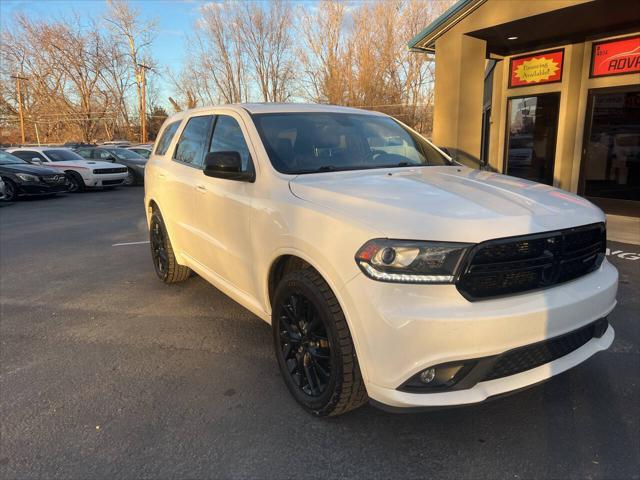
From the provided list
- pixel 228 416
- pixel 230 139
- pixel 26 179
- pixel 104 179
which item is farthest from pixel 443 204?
pixel 104 179

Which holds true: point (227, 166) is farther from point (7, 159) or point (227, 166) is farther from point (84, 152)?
point (84, 152)

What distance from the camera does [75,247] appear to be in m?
7.54

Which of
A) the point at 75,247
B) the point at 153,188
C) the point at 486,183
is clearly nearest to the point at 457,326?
the point at 486,183

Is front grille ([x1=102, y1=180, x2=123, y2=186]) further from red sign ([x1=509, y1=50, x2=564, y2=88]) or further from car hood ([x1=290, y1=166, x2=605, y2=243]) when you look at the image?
car hood ([x1=290, y1=166, x2=605, y2=243])

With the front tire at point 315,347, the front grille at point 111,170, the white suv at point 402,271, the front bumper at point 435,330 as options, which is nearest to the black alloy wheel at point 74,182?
the front grille at point 111,170

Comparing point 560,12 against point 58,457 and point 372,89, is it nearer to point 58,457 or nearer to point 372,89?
point 58,457

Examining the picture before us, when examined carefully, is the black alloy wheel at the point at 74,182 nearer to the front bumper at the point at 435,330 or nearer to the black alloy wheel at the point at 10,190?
the black alloy wheel at the point at 10,190

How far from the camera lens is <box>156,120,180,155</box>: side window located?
508 cm

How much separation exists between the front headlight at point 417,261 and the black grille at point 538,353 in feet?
1.61

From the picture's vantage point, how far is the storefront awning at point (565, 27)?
25.4 ft

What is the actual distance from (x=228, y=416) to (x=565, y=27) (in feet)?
31.1

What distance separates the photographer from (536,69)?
10.5 m

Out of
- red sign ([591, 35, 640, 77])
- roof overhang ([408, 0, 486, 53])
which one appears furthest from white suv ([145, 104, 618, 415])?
red sign ([591, 35, 640, 77])

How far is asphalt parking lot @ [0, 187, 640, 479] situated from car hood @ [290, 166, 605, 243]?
116 cm
